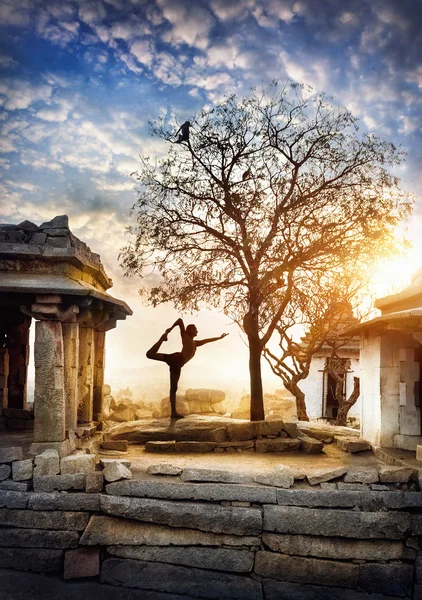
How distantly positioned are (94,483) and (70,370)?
2230 mm

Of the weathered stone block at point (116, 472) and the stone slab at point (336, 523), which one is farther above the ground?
the weathered stone block at point (116, 472)

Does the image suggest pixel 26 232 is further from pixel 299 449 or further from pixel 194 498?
pixel 299 449

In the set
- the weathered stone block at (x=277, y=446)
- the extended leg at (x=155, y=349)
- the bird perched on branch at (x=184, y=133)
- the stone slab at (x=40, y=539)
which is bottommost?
the stone slab at (x=40, y=539)

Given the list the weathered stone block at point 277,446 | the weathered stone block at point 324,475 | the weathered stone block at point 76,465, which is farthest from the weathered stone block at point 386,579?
the weathered stone block at point 76,465

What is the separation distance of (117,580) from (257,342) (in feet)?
21.3

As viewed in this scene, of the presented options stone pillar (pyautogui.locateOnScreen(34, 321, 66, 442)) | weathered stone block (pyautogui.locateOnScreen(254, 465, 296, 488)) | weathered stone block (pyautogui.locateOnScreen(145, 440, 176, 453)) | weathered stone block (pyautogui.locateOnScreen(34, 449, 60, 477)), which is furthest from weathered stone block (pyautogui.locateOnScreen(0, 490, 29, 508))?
weathered stone block (pyautogui.locateOnScreen(254, 465, 296, 488))

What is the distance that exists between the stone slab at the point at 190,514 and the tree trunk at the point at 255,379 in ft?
15.8

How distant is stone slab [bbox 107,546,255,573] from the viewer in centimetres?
693

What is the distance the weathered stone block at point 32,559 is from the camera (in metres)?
7.15

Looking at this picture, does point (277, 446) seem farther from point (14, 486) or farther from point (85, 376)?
point (14, 486)

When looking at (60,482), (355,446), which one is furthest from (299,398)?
(60,482)

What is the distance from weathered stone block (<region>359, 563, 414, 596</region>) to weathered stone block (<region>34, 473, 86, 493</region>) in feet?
13.9

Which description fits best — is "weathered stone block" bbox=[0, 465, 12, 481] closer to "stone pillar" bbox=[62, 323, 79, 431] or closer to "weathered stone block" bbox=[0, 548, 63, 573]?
"weathered stone block" bbox=[0, 548, 63, 573]

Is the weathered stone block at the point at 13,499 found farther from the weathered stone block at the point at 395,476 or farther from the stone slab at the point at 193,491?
the weathered stone block at the point at 395,476
